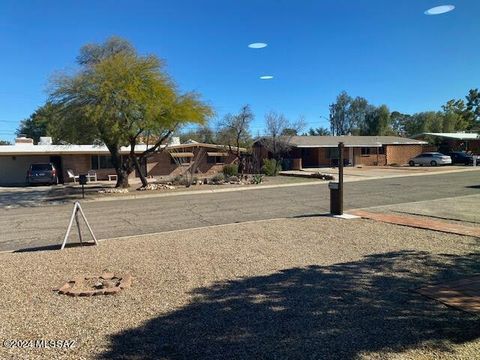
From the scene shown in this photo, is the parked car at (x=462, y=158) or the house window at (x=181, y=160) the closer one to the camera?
the house window at (x=181, y=160)

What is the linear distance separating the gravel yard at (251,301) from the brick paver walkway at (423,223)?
24.4 inches

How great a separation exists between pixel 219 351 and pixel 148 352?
0.68 metres

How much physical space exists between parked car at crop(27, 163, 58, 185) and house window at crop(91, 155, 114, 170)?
13.1 feet

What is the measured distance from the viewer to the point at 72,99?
2252 centimetres

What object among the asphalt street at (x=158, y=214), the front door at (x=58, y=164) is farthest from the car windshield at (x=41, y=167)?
the asphalt street at (x=158, y=214)

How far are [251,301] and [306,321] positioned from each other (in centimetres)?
91

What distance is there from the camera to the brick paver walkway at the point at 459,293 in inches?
191

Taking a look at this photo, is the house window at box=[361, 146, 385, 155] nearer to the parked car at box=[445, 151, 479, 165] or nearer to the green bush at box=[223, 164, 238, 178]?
the parked car at box=[445, 151, 479, 165]

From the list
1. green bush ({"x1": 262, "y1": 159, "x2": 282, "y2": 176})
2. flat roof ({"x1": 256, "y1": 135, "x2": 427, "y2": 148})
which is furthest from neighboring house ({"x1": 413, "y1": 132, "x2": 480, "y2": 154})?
green bush ({"x1": 262, "y1": 159, "x2": 282, "y2": 176})

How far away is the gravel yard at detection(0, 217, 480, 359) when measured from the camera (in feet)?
13.2

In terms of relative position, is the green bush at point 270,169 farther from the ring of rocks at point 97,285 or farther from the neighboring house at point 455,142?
the ring of rocks at point 97,285

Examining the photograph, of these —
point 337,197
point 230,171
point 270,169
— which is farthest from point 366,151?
point 337,197

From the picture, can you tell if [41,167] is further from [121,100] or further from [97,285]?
[97,285]

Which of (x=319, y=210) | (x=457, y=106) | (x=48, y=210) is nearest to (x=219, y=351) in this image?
(x=319, y=210)
